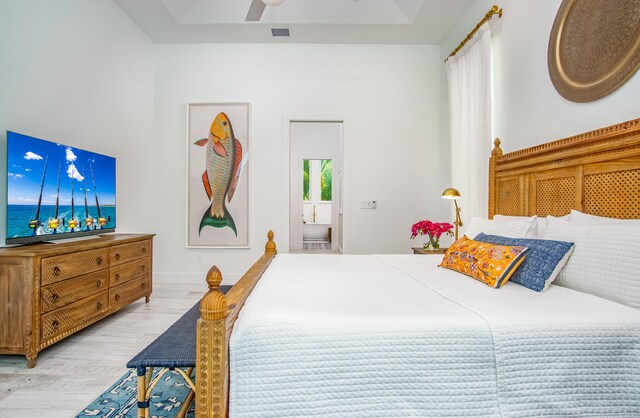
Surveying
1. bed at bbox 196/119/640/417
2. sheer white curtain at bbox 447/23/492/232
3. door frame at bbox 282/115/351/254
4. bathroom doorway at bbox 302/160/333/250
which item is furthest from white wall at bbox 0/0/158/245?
bathroom doorway at bbox 302/160/333/250

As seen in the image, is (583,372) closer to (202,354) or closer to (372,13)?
(202,354)

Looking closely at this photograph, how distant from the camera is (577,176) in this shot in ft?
6.22

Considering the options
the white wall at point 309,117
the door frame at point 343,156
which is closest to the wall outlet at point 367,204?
the white wall at point 309,117

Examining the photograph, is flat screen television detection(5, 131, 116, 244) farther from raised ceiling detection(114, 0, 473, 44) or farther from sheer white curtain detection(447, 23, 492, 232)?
sheer white curtain detection(447, 23, 492, 232)

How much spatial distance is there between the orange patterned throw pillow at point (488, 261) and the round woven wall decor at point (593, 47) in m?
1.07

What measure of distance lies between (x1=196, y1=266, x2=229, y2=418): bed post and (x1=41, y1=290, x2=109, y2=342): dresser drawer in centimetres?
180

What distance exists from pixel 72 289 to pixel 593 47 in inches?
150

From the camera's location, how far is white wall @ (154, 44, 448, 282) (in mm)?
4172

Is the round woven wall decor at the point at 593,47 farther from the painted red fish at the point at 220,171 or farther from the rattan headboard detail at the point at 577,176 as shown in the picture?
the painted red fish at the point at 220,171

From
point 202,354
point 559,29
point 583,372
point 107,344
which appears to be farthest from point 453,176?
point 107,344

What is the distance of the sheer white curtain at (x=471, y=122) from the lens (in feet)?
9.48

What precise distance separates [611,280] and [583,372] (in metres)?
0.49

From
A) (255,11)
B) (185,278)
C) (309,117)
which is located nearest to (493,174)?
(309,117)

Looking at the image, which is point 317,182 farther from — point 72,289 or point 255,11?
point 72,289
